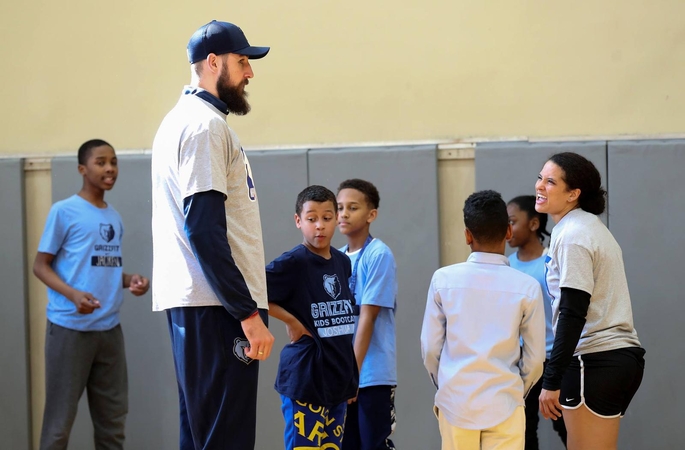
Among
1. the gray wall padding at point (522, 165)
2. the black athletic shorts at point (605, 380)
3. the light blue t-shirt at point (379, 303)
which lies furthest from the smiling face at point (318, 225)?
the gray wall padding at point (522, 165)

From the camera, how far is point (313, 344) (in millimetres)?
3186

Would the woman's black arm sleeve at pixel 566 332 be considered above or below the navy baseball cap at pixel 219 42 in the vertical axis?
below

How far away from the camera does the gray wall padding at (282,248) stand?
482 centimetres

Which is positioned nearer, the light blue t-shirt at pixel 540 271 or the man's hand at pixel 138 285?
the light blue t-shirt at pixel 540 271

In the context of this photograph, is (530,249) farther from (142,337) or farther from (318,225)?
(142,337)

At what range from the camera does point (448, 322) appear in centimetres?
299

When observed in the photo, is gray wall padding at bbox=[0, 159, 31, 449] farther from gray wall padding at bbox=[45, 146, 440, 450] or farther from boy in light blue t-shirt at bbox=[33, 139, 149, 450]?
boy in light blue t-shirt at bbox=[33, 139, 149, 450]

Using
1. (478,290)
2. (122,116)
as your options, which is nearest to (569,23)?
(478,290)

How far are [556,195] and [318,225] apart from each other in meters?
1.04

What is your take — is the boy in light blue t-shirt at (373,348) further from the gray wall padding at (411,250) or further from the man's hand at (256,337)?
the man's hand at (256,337)

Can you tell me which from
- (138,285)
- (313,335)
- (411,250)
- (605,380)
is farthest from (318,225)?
(138,285)

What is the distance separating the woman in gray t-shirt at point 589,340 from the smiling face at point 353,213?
108cm

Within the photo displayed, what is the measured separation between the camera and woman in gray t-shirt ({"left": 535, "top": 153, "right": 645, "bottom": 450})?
2.96 m

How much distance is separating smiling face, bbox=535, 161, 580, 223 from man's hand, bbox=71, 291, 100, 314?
269 cm
